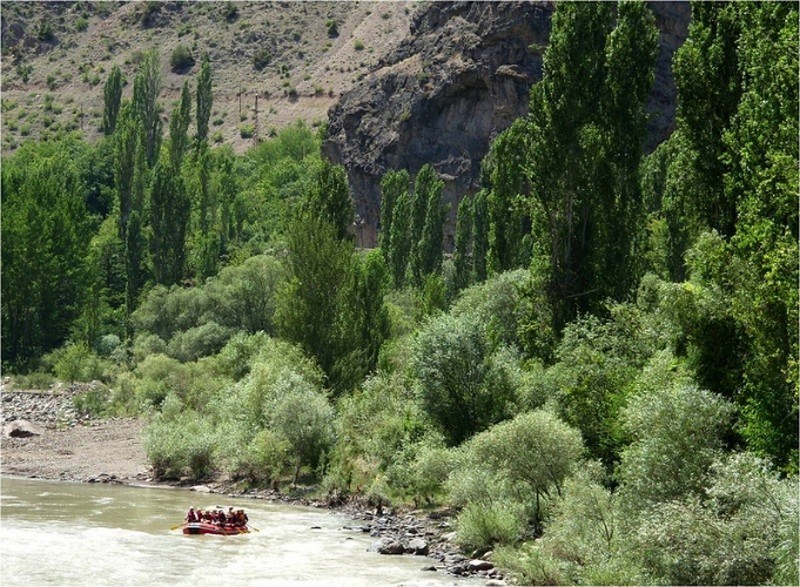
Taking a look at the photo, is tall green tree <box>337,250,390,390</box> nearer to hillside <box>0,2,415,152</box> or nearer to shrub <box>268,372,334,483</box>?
shrub <box>268,372,334,483</box>

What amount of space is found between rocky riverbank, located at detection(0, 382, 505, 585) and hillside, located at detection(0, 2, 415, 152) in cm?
7713

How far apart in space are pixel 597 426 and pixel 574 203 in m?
10.1

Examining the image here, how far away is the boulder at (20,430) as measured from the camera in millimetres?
47881

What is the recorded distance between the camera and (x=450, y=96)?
81.9m

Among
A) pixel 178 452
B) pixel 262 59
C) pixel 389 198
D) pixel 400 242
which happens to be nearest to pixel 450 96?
pixel 389 198

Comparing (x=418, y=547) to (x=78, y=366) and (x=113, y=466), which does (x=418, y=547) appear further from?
(x=78, y=366)

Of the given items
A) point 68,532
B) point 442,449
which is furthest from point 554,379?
point 68,532

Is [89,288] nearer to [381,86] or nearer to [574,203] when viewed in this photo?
[381,86]

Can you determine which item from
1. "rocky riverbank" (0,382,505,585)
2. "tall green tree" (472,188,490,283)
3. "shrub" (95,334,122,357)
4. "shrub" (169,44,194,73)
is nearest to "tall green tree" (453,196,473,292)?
"tall green tree" (472,188,490,283)

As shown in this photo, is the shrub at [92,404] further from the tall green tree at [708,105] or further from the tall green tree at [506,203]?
the tall green tree at [708,105]

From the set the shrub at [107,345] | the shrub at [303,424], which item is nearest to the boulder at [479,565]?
the shrub at [303,424]

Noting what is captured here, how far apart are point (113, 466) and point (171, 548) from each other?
15.8m

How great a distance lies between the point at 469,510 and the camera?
25219 mm

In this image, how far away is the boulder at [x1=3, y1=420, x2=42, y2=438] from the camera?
157 feet
